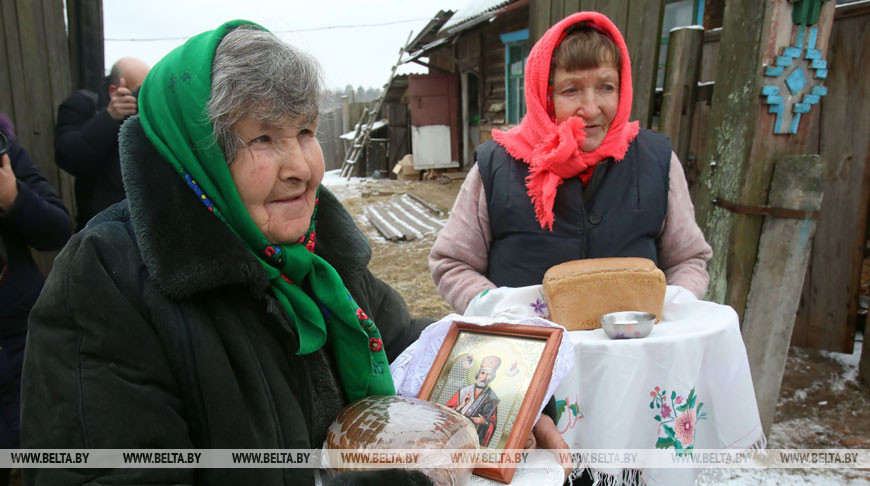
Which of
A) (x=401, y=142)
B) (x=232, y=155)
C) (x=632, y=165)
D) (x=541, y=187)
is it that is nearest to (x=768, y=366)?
(x=632, y=165)

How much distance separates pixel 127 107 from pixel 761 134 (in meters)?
3.28

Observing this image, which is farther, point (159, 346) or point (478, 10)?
point (478, 10)

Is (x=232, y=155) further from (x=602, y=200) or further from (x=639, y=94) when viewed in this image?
(x=639, y=94)

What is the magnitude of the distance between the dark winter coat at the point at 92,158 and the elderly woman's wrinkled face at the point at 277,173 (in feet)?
6.64

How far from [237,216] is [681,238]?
178 centimetres

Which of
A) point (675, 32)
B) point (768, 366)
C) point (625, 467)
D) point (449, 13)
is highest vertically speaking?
point (449, 13)

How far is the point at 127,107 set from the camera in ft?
9.03

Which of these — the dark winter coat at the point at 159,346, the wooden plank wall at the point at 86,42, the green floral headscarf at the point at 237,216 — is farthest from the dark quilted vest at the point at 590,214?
the wooden plank wall at the point at 86,42

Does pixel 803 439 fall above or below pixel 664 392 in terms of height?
below

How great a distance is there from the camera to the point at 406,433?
1044 mm

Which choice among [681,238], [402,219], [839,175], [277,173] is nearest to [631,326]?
[681,238]

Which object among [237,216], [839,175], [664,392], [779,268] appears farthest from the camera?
[839,175]

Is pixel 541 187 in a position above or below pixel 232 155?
below

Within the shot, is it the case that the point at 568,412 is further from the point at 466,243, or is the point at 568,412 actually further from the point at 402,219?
the point at 402,219
